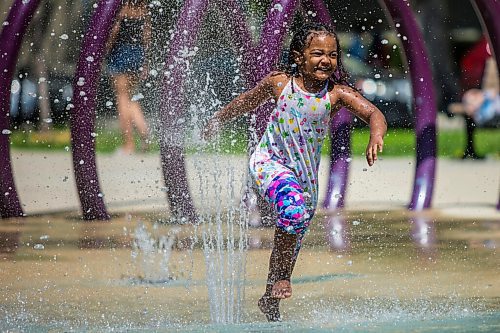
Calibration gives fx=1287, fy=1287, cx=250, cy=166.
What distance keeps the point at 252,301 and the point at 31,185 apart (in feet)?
16.4

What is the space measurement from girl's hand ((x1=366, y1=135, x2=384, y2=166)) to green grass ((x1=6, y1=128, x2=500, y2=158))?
689 centimetres

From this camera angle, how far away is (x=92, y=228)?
24.9 feet

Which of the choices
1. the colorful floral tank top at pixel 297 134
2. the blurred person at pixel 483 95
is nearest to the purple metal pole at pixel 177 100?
the colorful floral tank top at pixel 297 134

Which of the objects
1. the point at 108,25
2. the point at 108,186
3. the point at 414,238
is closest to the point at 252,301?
the point at 414,238

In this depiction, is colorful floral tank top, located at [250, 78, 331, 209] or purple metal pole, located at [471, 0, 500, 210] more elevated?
purple metal pole, located at [471, 0, 500, 210]

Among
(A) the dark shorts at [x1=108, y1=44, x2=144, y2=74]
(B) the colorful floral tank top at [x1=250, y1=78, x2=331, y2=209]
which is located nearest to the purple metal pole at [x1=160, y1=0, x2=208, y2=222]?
(B) the colorful floral tank top at [x1=250, y1=78, x2=331, y2=209]

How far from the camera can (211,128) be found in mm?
5176

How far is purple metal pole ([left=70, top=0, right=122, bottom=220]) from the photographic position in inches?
294

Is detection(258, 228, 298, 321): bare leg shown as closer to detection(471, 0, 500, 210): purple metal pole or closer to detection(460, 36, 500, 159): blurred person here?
detection(471, 0, 500, 210): purple metal pole

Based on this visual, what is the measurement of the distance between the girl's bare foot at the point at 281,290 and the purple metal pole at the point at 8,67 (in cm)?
322

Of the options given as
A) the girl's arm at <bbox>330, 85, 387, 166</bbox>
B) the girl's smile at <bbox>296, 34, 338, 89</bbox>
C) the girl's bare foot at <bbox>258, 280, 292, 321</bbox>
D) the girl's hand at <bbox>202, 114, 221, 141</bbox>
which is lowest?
the girl's bare foot at <bbox>258, 280, 292, 321</bbox>

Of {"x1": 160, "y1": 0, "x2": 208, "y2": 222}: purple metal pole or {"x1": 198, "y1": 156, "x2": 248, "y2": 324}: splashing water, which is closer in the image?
{"x1": 198, "y1": 156, "x2": 248, "y2": 324}: splashing water

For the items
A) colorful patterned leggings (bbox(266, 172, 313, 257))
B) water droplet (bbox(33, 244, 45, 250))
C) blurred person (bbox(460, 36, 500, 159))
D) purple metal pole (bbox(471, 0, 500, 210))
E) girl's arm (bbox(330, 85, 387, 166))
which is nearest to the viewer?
colorful patterned leggings (bbox(266, 172, 313, 257))

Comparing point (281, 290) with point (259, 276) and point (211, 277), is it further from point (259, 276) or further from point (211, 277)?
point (259, 276)
